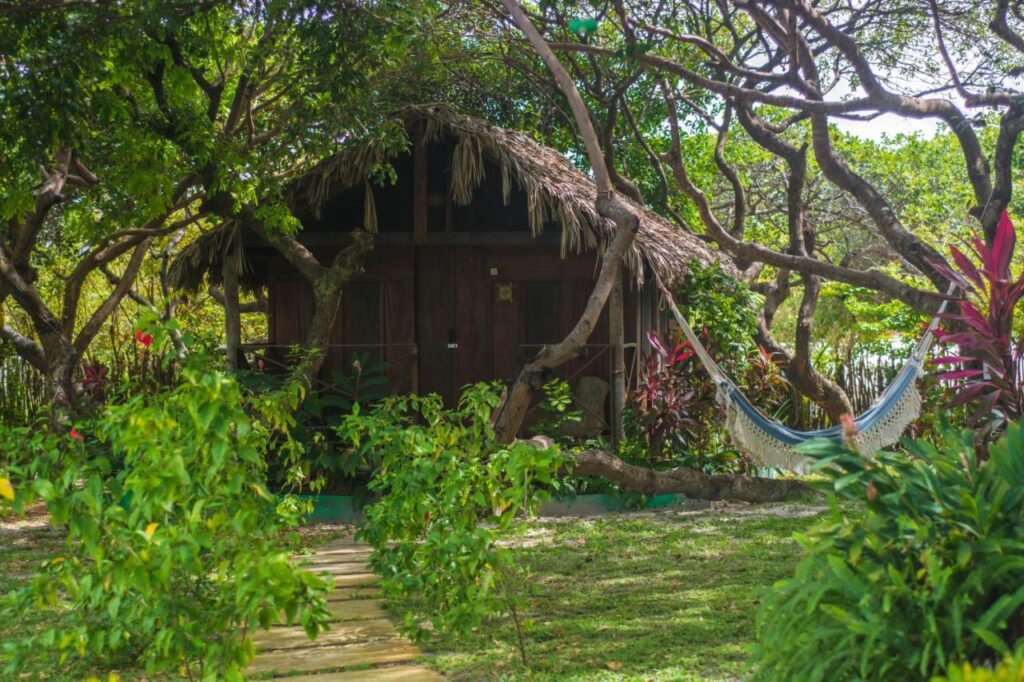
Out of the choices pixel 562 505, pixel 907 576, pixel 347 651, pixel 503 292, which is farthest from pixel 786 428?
pixel 907 576

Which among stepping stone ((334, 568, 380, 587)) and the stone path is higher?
the stone path

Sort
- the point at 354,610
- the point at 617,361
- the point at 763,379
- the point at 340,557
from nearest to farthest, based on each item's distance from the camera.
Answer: the point at 354,610 < the point at 340,557 < the point at 617,361 < the point at 763,379

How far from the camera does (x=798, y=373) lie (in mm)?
7887

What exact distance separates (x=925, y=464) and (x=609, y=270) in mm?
3318

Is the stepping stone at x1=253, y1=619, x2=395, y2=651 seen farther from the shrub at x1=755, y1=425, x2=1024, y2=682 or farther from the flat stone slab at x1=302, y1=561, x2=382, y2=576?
the shrub at x1=755, y1=425, x2=1024, y2=682

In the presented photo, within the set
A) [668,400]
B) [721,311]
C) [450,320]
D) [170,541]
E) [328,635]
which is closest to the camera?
[170,541]

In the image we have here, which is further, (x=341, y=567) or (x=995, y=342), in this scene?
(x=341, y=567)

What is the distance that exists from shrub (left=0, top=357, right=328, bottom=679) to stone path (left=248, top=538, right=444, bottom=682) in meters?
0.54

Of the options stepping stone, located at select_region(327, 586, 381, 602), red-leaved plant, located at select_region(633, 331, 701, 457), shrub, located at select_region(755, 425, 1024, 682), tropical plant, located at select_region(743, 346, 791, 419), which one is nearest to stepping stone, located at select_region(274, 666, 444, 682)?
stepping stone, located at select_region(327, 586, 381, 602)

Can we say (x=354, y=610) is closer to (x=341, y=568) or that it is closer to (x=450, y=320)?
(x=341, y=568)

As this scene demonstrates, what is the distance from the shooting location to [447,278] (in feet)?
27.8

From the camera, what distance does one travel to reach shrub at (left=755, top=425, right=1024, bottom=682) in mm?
2053

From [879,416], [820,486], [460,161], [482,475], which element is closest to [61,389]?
[460,161]

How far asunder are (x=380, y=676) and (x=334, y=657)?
1.00ft
